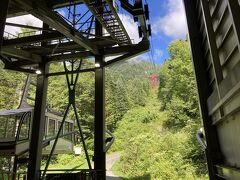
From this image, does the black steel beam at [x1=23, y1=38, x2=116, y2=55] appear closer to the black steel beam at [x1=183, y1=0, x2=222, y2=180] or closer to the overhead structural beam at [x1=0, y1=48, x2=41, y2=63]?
the overhead structural beam at [x1=0, y1=48, x2=41, y2=63]

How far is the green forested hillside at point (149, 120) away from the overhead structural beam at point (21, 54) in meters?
9.18

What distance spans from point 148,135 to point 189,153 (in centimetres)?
424

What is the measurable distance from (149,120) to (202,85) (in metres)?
17.3

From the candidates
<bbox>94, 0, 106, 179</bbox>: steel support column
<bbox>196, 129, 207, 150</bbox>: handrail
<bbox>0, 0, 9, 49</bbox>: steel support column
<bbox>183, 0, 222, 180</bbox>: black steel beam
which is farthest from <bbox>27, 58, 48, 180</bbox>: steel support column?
<bbox>183, 0, 222, 180</bbox>: black steel beam

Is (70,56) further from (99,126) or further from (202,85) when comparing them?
(202,85)

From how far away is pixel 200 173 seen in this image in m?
11.9

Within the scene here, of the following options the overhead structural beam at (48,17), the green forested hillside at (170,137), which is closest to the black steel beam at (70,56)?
the overhead structural beam at (48,17)

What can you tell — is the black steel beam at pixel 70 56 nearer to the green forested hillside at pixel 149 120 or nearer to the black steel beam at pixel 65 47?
the black steel beam at pixel 65 47

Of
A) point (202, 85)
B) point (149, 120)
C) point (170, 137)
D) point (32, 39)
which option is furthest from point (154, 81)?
point (202, 85)

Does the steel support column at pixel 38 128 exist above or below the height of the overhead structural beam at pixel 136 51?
below

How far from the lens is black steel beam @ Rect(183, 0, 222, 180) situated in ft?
10.8

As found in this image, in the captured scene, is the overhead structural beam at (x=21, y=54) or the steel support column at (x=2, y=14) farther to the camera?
the overhead structural beam at (x=21, y=54)

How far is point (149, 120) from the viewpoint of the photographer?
2067cm

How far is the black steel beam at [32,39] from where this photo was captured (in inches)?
227
